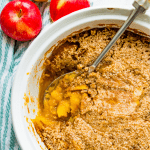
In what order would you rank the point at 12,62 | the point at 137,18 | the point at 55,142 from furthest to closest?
the point at 12,62
the point at 55,142
the point at 137,18

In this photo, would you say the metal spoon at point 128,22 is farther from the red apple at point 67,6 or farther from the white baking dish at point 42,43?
the red apple at point 67,6

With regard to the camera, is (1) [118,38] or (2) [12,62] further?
(2) [12,62]

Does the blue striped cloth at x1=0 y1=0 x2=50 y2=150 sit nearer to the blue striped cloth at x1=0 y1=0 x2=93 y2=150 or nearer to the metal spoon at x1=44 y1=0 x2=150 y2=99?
the blue striped cloth at x1=0 y1=0 x2=93 y2=150

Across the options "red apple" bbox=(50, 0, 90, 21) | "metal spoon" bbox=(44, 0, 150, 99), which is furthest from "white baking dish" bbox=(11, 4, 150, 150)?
"red apple" bbox=(50, 0, 90, 21)

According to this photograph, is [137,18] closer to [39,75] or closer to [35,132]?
[39,75]

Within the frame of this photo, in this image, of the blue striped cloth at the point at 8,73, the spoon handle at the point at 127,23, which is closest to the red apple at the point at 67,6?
the blue striped cloth at the point at 8,73

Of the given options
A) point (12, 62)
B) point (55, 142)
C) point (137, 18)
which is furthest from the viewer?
point (12, 62)

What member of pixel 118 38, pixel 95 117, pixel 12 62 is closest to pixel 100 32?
pixel 118 38
